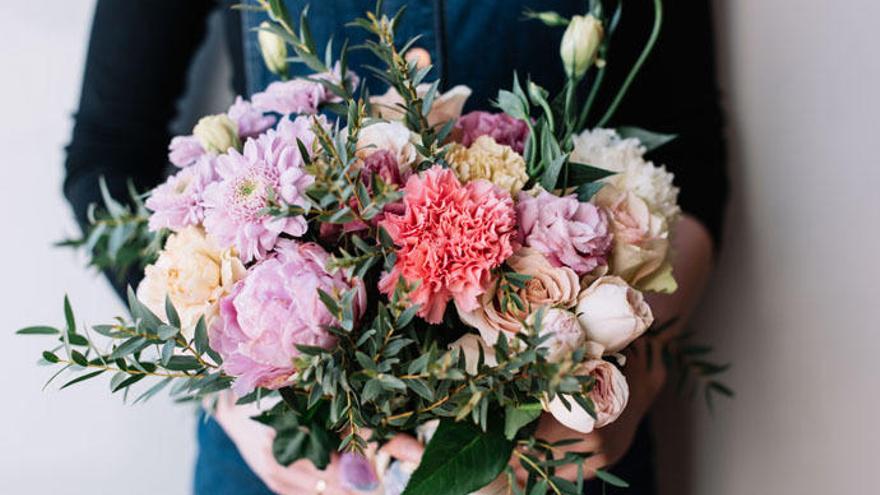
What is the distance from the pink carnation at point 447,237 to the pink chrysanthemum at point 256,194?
62mm

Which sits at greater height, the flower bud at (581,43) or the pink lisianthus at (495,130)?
the flower bud at (581,43)

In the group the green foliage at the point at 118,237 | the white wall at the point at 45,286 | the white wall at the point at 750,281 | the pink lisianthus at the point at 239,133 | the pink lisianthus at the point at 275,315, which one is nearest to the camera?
the pink lisianthus at the point at 275,315

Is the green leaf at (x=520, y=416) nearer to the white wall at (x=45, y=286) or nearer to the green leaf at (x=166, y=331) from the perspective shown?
the green leaf at (x=166, y=331)

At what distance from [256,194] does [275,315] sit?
0.07 meters

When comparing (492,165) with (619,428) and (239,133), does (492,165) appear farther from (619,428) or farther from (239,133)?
(619,428)

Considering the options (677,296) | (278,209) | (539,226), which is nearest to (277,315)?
(278,209)

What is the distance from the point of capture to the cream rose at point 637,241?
534 mm

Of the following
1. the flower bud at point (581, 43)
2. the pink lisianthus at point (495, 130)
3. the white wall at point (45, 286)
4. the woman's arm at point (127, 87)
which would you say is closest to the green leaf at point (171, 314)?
the pink lisianthus at point (495, 130)

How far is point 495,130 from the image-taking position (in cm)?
57

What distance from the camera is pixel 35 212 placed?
1038mm


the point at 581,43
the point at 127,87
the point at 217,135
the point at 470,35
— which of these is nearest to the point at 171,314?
the point at 217,135

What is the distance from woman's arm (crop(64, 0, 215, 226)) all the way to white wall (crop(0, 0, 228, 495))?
0.39ft

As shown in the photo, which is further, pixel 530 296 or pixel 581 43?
pixel 581 43

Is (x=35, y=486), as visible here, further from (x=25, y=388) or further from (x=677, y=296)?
(x=677, y=296)
